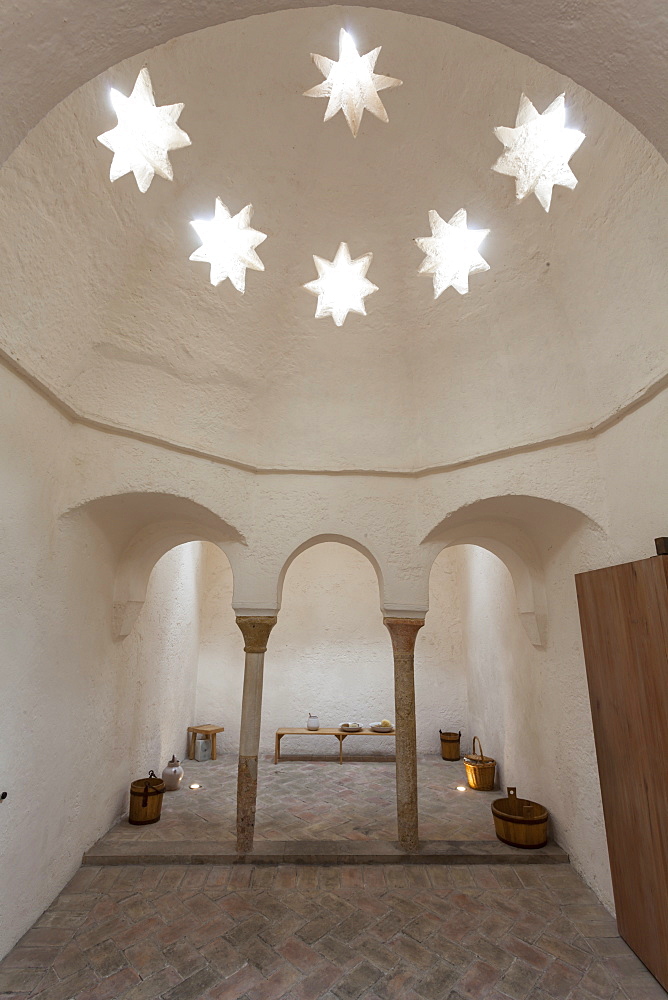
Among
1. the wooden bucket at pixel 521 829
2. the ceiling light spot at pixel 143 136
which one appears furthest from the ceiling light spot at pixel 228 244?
the wooden bucket at pixel 521 829

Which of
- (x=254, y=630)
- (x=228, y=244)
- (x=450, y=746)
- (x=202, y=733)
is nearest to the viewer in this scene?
(x=228, y=244)

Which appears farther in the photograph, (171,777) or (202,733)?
(202,733)

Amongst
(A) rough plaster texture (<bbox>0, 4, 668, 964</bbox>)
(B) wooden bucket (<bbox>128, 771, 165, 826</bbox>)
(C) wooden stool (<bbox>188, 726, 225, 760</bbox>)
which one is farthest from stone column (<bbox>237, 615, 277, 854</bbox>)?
(C) wooden stool (<bbox>188, 726, 225, 760</bbox>)

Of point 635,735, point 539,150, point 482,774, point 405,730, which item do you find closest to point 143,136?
point 539,150

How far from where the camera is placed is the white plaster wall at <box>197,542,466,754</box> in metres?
9.83

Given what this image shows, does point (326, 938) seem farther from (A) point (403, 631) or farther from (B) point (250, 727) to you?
(A) point (403, 631)

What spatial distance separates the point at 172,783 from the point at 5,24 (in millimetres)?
7858

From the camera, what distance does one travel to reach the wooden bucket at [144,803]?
593cm

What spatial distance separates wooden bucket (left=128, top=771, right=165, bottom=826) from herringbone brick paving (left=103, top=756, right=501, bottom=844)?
101 mm

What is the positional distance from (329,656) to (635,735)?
688cm

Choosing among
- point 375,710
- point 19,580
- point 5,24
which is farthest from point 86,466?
point 375,710

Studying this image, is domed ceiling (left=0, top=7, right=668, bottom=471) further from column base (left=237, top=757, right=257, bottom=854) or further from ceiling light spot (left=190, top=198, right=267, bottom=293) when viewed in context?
column base (left=237, top=757, right=257, bottom=854)

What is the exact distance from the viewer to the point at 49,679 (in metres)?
4.48

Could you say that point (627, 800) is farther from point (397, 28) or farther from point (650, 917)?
point (397, 28)
